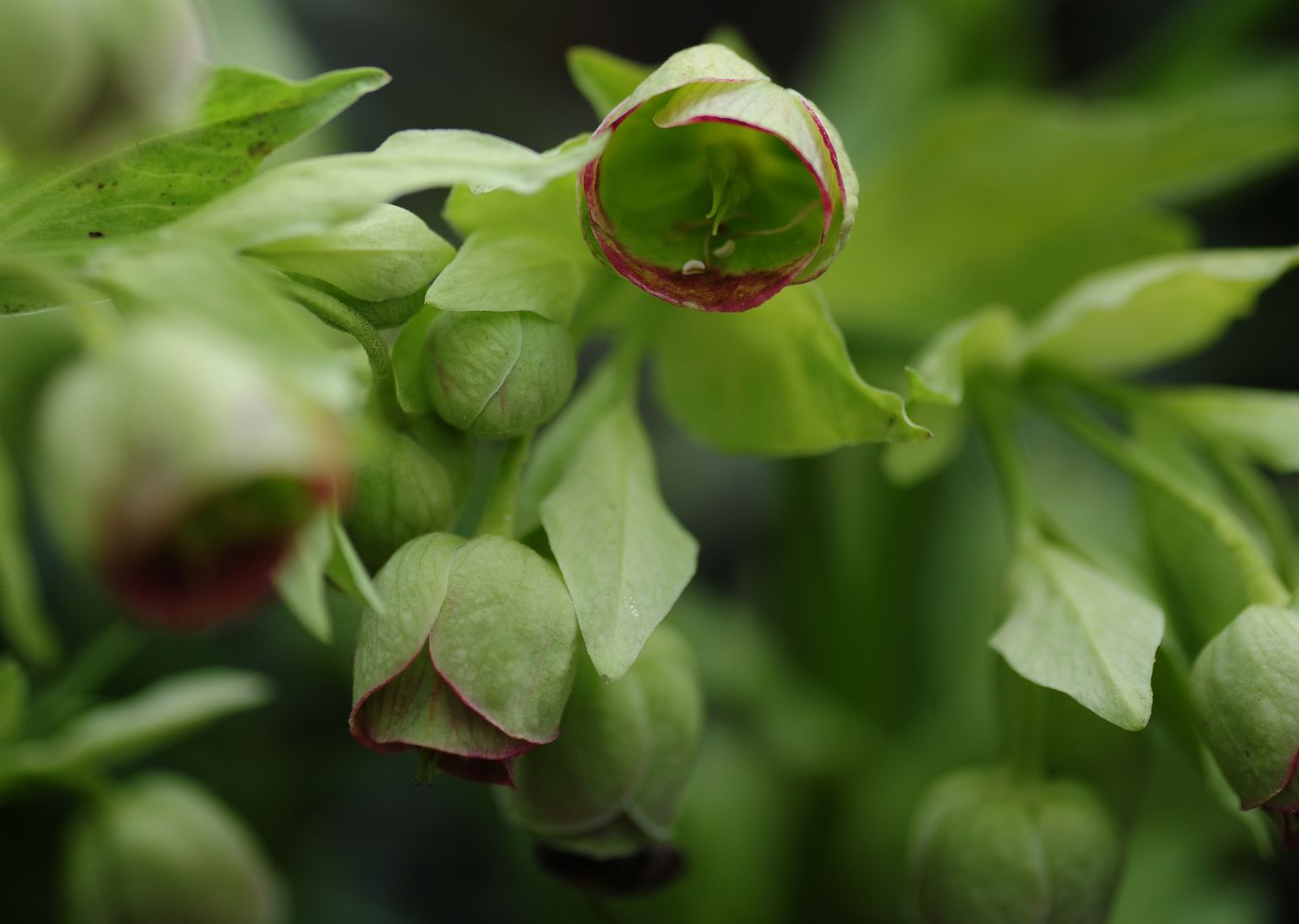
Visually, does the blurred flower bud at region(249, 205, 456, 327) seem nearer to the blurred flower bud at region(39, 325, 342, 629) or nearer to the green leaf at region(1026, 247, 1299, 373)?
the blurred flower bud at region(39, 325, 342, 629)

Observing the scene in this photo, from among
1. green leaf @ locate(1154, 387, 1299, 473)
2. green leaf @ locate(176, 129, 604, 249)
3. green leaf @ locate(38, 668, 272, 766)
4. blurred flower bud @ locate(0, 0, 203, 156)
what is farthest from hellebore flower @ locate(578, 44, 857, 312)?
green leaf @ locate(38, 668, 272, 766)

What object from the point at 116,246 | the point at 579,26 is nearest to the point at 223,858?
the point at 116,246

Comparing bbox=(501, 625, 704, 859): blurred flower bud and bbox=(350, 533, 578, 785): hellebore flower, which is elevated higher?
bbox=(350, 533, 578, 785): hellebore flower

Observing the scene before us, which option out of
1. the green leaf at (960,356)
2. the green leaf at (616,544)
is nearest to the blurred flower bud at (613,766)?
the green leaf at (616,544)

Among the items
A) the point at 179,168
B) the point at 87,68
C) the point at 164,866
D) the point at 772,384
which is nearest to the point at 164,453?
the point at 87,68

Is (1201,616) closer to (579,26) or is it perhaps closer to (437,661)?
(437,661)

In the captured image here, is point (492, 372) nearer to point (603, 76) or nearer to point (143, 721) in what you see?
point (603, 76)
